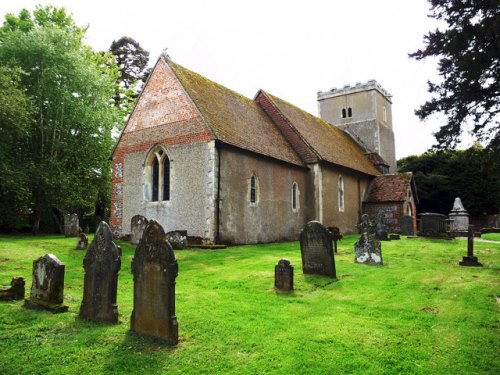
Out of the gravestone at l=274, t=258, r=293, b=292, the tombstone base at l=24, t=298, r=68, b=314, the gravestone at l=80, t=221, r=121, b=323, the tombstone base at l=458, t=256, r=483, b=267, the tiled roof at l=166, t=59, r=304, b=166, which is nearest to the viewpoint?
the gravestone at l=80, t=221, r=121, b=323

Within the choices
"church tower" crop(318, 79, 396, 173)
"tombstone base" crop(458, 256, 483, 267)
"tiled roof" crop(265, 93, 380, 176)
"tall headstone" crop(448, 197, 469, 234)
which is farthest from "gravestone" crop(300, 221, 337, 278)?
"church tower" crop(318, 79, 396, 173)

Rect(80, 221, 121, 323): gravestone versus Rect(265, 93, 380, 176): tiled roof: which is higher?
Rect(265, 93, 380, 176): tiled roof

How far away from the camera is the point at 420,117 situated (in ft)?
39.5

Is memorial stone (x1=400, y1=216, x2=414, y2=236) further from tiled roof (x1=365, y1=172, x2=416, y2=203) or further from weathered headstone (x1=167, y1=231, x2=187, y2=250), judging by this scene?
weathered headstone (x1=167, y1=231, x2=187, y2=250)

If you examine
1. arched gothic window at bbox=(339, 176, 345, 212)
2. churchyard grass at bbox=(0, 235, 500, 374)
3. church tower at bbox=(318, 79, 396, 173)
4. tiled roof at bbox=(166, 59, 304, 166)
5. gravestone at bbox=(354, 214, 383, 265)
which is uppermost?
church tower at bbox=(318, 79, 396, 173)

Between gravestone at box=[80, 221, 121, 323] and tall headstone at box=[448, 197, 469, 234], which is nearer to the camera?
gravestone at box=[80, 221, 121, 323]

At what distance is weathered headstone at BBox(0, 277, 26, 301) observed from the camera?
285 inches

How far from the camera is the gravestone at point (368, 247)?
1163cm

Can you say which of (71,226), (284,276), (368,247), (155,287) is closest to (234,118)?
(368,247)

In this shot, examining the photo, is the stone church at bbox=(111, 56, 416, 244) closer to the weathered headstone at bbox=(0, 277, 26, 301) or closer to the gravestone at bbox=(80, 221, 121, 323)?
the weathered headstone at bbox=(0, 277, 26, 301)

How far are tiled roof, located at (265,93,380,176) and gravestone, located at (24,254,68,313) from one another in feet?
53.6

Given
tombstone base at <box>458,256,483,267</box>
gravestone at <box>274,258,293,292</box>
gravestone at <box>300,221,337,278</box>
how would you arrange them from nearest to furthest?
gravestone at <box>274,258,293,292</box>, gravestone at <box>300,221,337,278</box>, tombstone base at <box>458,256,483,267</box>

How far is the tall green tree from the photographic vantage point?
76.1 feet

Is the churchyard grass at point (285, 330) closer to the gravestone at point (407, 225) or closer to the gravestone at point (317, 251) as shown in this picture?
the gravestone at point (317, 251)
